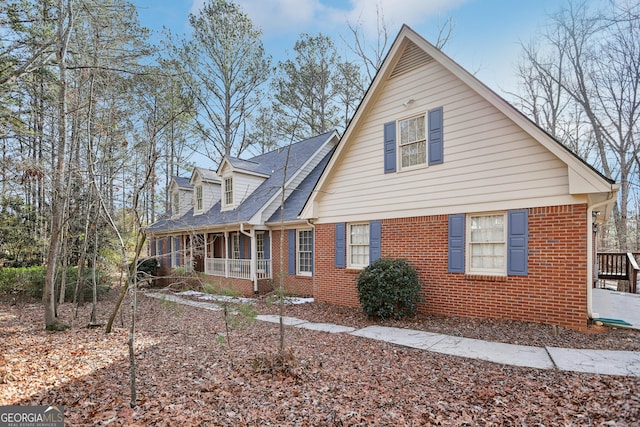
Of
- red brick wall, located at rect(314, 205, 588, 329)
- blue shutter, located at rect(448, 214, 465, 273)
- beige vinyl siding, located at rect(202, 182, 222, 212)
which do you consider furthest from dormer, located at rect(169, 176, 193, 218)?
blue shutter, located at rect(448, 214, 465, 273)

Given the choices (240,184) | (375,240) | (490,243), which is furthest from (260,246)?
(490,243)

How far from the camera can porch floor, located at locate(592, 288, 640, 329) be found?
22.1 feet

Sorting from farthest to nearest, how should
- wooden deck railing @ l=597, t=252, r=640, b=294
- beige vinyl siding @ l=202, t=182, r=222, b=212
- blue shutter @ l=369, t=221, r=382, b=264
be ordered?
beige vinyl siding @ l=202, t=182, r=222, b=212
wooden deck railing @ l=597, t=252, r=640, b=294
blue shutter @ l=369, t=221, r=382, b=264

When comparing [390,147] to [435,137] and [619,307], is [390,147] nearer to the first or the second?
[435,137]

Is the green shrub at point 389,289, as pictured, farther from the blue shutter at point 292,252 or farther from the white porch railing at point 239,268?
the white porch railing at point 239,268

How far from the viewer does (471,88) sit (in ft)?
23.5

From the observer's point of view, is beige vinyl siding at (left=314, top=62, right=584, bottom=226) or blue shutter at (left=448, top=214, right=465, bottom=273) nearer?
beige vinyl siding at (left=314, top=62, right=584, bottom=226)

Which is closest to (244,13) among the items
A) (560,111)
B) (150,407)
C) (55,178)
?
(55,178)

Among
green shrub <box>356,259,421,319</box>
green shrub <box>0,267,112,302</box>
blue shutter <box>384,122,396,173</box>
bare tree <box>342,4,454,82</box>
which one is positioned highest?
bare tree <box>342,4,454,82</box>

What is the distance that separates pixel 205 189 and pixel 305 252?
7174 millimetres

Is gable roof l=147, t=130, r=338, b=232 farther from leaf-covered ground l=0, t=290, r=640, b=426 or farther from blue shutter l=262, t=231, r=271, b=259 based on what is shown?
leaf-covered ground l=0, t=290, r=640, b=426

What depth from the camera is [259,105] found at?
22.1 metres

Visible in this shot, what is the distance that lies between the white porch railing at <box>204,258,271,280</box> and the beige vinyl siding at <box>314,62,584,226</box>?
4.67 meters

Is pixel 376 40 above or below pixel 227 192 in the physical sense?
above
